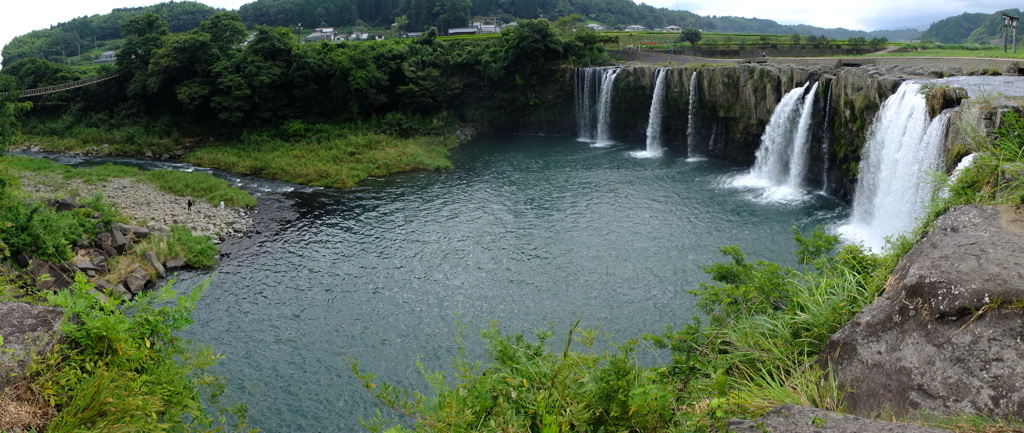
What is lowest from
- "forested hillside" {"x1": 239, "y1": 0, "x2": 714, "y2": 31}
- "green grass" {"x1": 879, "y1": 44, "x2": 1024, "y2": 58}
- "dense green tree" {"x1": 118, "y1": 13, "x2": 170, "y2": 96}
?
"green grass" {"x1": 879, "y1": 44, "x2": 1024, "y2": 58}

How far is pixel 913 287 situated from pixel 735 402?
2842 mm

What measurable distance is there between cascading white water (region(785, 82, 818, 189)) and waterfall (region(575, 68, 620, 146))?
15.7 meters

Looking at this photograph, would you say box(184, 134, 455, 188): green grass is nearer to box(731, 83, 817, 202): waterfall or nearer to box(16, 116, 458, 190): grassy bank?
box(16, 116, 458, 190): grassy bank

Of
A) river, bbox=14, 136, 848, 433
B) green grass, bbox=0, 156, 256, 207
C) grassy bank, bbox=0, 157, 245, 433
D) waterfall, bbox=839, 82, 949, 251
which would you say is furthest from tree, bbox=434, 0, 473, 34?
grassy bank, bbox=0, 157, 245, 433

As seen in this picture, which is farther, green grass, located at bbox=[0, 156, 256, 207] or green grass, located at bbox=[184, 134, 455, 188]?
green grass, located at bbox=[184, 134, 455, 188]

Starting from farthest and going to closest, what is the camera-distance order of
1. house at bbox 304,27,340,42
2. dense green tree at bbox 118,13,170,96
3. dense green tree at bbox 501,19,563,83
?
house at bbox 304,27,340,42
dense green tree at bbox 118,13,170,96
dense green tree at bbox 501,19,563,83

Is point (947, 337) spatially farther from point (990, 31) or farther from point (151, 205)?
point (990, 31)

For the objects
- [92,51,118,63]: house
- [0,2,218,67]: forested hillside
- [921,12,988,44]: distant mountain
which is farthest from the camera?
[921,12,988,44]: distant mountain

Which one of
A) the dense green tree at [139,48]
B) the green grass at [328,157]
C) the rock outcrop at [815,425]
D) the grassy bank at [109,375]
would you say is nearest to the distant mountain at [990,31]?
the green grass at [328,157]

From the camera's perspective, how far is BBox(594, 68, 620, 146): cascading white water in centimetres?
4247

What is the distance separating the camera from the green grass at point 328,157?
34594 mm

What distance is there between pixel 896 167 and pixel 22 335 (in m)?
23.1

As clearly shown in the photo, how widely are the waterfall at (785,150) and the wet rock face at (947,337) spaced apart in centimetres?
2096

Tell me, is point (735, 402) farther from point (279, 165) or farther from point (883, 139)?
point (279, 165)
